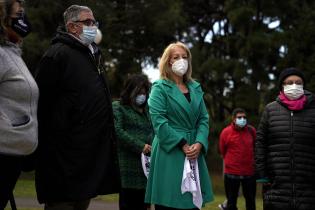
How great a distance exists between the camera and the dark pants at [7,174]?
4.40m

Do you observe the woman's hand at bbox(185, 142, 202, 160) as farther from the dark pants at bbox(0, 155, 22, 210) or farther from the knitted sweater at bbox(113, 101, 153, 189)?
the dark pants at bbox(0, 155, 22, 210)

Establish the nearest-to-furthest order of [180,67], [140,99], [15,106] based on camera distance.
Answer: [15,106] → [180,67] → [140,99]

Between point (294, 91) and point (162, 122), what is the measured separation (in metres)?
1.71

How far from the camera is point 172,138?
19.5 ft

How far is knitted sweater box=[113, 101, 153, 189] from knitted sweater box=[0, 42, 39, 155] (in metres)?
2.88

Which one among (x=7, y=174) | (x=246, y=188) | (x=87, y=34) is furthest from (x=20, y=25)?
(x=246, y=188)

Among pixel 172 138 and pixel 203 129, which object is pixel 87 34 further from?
pixel 203 129

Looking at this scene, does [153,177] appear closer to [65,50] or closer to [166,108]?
[166,108]

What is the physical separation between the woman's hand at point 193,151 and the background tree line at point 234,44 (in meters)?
17.7

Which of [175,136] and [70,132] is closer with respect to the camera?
[70,132]

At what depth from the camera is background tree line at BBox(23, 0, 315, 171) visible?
24844 mm

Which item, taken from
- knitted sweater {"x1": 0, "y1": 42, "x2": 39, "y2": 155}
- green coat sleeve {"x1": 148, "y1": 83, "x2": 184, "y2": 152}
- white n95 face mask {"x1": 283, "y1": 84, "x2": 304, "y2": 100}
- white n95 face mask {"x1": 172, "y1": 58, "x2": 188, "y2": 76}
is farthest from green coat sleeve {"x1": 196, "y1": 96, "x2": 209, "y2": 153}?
knitted sweater {"x1": 0, "y1": 42, "x2": 39, "y2": 155}

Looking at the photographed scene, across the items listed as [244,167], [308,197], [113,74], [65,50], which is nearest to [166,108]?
[65,50]

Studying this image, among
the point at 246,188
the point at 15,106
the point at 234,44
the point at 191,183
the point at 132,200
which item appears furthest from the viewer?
the point at 234,44
